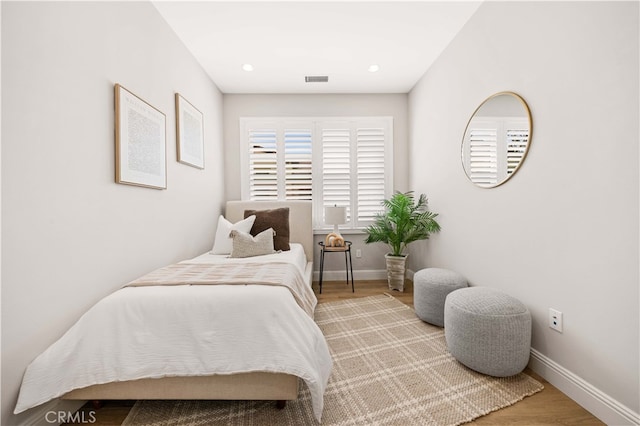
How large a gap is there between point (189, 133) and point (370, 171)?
2.35m

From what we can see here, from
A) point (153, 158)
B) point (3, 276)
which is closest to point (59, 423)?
point (3, 276)

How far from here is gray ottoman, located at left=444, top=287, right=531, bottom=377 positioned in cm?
168

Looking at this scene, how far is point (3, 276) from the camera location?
1146mm

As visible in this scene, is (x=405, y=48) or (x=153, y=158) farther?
(x=405, y=48)

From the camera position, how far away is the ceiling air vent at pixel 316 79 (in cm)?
344

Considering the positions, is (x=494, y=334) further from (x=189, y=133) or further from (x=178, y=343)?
(x=189, y=133)

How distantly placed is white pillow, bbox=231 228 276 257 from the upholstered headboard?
89 centimetres

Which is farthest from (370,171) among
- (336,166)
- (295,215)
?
(295,215)

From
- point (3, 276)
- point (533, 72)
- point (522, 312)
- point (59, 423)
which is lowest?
point (59, 423)

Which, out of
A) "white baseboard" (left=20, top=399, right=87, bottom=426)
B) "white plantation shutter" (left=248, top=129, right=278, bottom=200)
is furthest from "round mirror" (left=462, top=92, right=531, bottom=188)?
"white baseboard" (left=20, top=399, right=87, bottom=426)

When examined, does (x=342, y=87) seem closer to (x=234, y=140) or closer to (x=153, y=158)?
(x=234, y=140)

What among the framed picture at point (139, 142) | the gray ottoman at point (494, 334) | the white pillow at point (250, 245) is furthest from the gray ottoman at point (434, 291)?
the framed picture at point (139, 142)

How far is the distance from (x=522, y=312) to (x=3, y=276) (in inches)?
102

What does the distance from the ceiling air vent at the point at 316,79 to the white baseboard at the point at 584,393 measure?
3.29 meters
